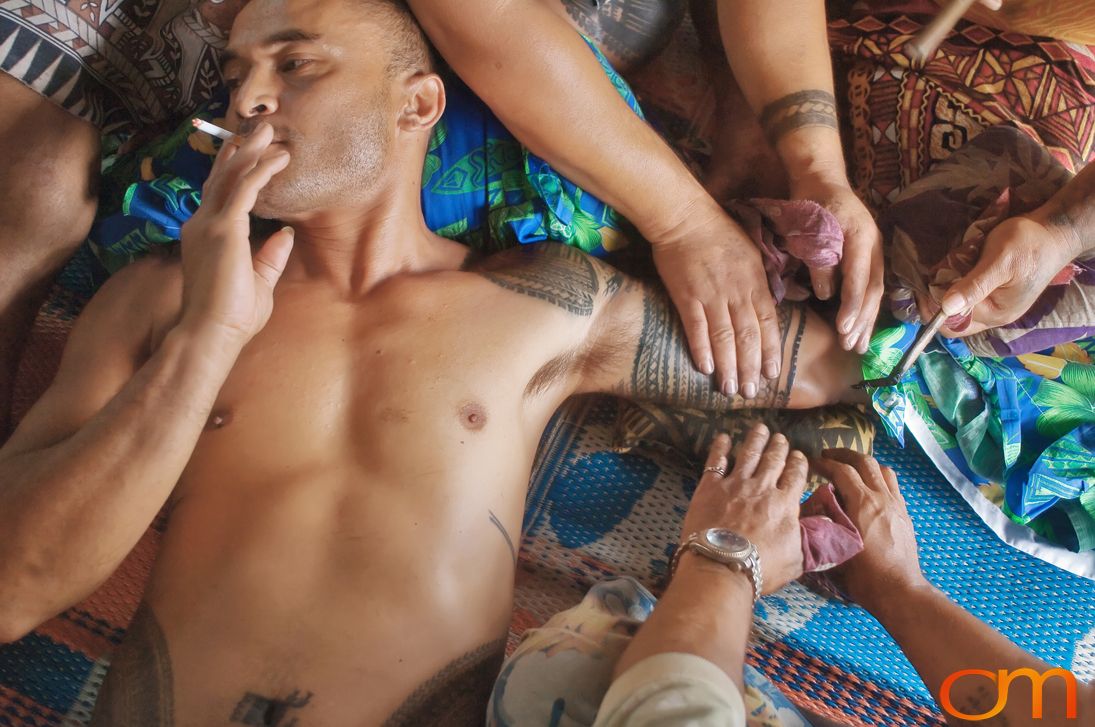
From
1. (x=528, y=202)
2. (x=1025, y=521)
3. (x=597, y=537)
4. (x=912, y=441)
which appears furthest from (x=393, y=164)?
(x=1025, y=521)

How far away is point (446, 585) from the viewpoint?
1101 mm

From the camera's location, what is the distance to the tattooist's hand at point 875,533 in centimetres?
122

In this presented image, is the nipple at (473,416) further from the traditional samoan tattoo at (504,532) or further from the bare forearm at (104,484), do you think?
the bare forearm at (104,484)

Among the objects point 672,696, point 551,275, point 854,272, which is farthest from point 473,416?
point 854,272

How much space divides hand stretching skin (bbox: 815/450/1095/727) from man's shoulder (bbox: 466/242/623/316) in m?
0.45

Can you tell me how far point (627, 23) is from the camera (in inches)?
58.8

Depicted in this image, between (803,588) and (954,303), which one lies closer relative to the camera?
(954,303)

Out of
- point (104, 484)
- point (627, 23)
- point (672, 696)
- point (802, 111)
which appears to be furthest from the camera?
point (627, 23)

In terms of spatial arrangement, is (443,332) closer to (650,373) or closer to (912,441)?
(650,373)

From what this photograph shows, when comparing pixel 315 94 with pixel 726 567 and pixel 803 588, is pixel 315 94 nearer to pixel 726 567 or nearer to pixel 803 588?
pixel 726 567

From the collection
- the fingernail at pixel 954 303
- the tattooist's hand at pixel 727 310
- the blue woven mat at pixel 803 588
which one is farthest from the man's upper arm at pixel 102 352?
the fingernail at pixel 954 303

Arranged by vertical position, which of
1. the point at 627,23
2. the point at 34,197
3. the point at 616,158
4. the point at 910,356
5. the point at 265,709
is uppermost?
the point at 627,23

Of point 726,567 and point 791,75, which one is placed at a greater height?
point 791,75

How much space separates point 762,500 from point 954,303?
38 cm
